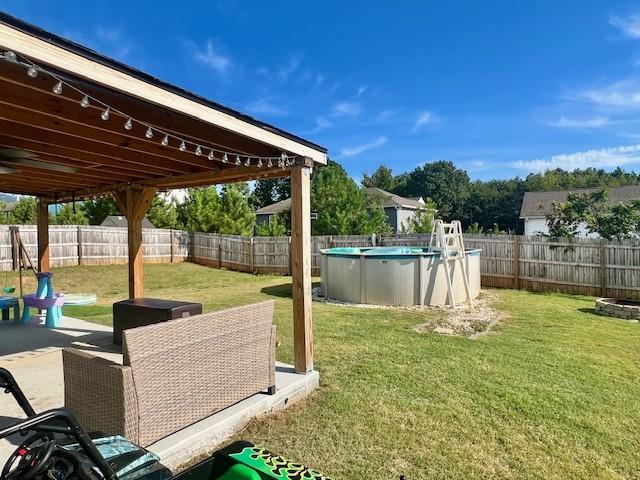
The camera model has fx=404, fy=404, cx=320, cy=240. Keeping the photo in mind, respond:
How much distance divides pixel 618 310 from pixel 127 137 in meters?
8.48

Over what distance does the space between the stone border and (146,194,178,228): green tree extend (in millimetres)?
19467

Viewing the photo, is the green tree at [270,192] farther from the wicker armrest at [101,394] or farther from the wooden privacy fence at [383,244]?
the wicker armrest at [101,394]

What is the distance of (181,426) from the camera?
2771mm

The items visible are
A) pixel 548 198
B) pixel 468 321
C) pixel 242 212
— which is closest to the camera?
pixel 468 321

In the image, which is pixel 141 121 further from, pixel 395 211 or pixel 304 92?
pixel 395 211

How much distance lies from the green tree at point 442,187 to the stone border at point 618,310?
38397mm

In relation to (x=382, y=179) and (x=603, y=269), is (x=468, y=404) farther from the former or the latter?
(x=382, y=179)

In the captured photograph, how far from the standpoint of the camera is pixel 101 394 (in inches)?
99.6

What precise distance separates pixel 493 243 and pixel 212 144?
10.0 m

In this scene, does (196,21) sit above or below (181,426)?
above

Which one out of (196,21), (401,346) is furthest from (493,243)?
(196,21)

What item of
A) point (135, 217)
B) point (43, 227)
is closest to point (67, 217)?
point (43, 227)

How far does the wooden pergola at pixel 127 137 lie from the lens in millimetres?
2250

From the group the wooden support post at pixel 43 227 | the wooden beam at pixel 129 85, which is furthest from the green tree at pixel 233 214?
the wooden beam at pixel 129 85
